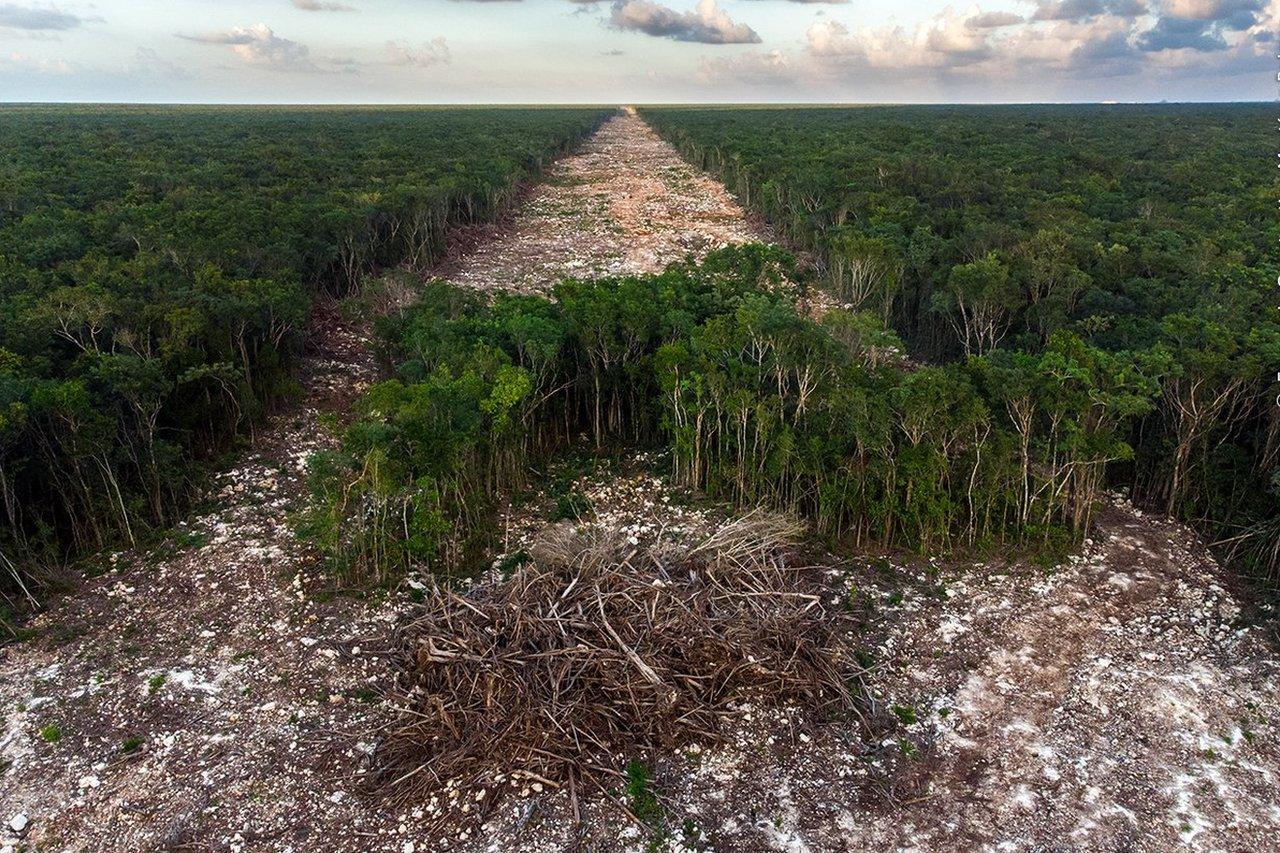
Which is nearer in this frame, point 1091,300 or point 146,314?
point 146,314

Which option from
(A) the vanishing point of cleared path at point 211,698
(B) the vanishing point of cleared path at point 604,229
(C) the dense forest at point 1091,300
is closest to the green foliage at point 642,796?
(A) the vanishing point of cleared path at point 211,698

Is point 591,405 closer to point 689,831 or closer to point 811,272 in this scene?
point 689,831

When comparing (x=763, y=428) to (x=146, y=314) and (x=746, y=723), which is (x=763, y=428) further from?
(x=146, y=314)

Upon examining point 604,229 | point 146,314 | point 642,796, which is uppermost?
point 604,229

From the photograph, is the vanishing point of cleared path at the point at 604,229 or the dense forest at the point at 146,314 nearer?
the dense forest at the point at 146,314

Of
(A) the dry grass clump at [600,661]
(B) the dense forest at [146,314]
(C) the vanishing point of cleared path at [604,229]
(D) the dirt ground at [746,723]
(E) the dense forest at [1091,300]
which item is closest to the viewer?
(D) the dirt ground at [746,723]

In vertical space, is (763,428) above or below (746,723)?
above

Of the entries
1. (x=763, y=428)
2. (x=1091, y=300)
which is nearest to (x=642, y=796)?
(x=763, y=428)

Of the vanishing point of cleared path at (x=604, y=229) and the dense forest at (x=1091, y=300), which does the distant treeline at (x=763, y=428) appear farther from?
the vanishing point of cleared path at (x=604, y=229)
